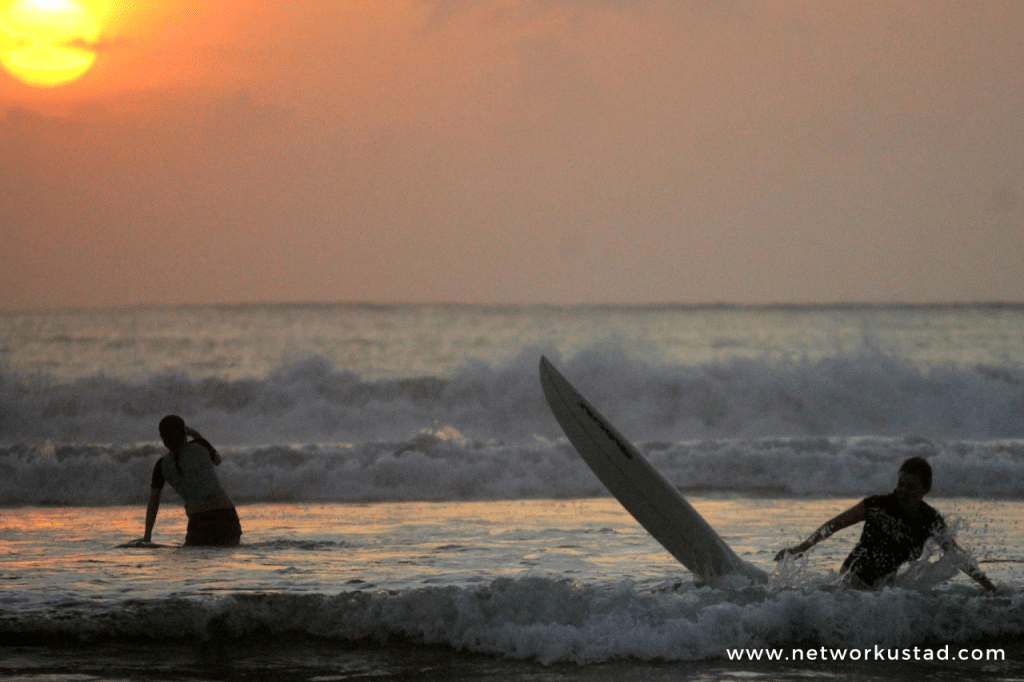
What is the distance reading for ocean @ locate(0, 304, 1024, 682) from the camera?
5.49m

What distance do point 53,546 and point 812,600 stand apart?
18.0ft

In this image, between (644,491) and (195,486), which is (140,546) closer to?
(195,486)

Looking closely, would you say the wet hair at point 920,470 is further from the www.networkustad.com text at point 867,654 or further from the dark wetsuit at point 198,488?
the dark wetsuit at point 198,488

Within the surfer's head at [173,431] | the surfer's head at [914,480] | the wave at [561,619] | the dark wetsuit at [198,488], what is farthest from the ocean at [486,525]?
the surfer's head at [173,431]

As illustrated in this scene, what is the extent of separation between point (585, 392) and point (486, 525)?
12.4 metres

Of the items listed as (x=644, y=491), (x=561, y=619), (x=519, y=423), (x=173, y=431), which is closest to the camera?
(x=561, y=619)

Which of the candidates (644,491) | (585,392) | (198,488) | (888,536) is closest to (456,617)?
(644,491)

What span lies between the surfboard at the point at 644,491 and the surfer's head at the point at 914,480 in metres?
1.06

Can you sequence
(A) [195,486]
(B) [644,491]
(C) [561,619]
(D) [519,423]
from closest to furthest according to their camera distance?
(C) [561,619]
(B) [644,491]
(A) [195,486]
(D) [519,423]

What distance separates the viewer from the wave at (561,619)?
5492mm

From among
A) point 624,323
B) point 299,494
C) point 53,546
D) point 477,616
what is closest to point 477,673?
point 477,616

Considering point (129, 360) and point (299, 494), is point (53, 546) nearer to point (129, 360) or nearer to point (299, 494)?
point (299, 494)

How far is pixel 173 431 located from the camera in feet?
24.8

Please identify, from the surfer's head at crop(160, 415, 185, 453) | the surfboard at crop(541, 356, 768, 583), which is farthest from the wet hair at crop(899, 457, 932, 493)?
the surfer's head at crop(160, 415, 185, 453)
